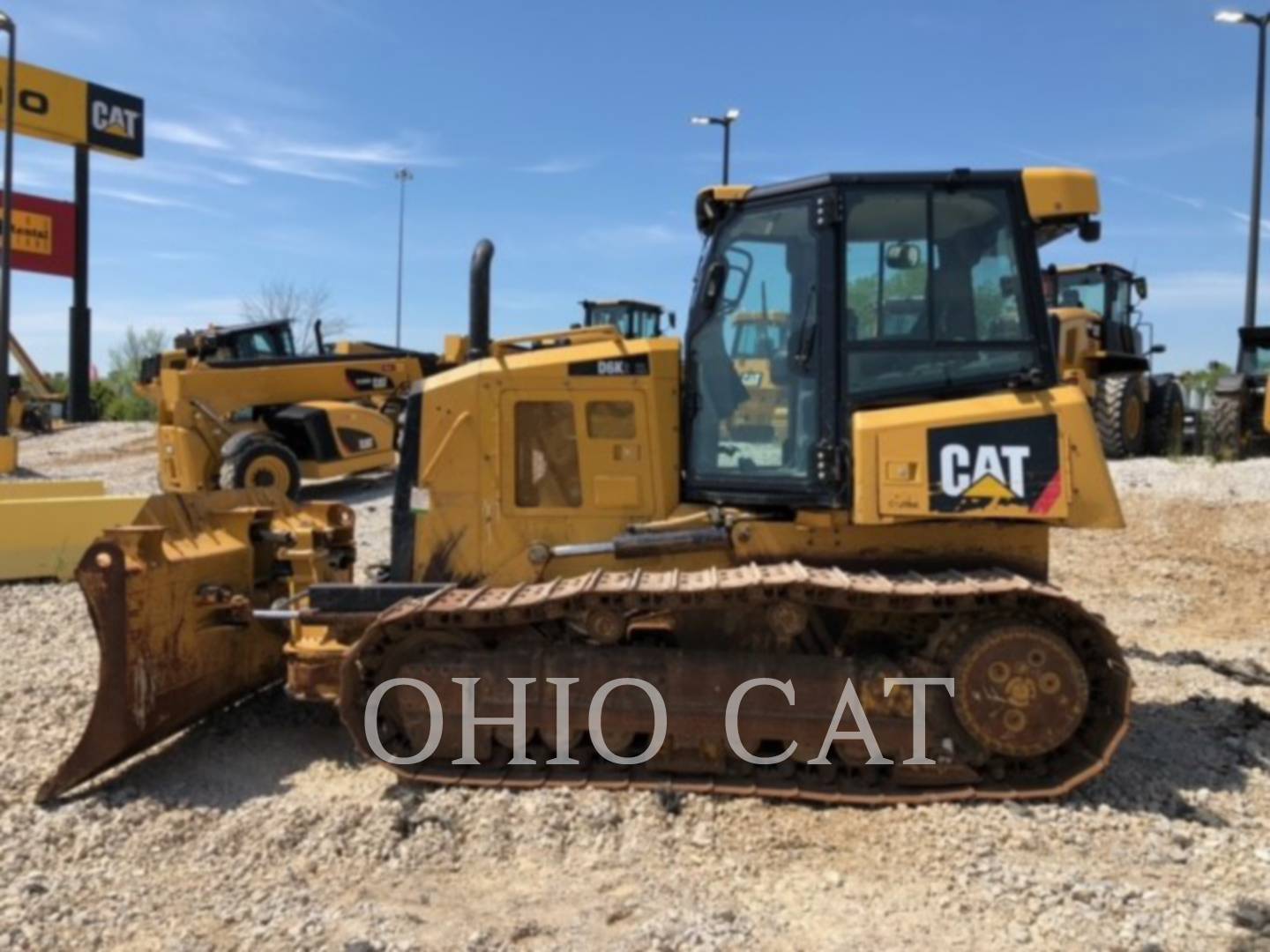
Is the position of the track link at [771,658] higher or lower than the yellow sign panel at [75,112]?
lower

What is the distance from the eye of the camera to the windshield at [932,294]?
4.87m

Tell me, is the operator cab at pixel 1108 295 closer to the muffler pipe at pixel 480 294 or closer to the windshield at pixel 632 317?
the windshield at pixel 632 317

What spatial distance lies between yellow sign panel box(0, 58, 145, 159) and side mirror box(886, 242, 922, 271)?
3285 cm

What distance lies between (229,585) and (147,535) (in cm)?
66

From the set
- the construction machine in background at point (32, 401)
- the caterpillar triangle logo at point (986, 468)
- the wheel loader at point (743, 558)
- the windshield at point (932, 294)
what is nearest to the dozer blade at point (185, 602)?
the wheel loader at point (743, 558)

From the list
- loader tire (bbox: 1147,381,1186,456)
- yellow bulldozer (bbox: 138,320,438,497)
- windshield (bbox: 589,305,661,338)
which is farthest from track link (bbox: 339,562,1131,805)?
loader tire (bbox: 1147,381,1186,456)

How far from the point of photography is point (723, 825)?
4.25 m

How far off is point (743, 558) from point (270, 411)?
37.5 feet

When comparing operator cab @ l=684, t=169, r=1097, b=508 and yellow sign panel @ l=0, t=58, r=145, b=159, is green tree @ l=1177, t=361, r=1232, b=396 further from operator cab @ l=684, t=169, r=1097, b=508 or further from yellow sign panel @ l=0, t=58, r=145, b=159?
yellow sign panel @ l=0, t=58, r=145, b=159

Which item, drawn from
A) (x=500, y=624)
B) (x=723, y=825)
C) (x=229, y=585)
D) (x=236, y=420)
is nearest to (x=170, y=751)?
(x=229, y=585)

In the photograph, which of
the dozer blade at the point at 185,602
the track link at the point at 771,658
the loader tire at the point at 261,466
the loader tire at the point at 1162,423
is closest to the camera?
the track link at the point at 771,658

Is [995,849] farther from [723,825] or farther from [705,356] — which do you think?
[705,356]

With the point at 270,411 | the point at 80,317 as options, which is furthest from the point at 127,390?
the point at 270,411

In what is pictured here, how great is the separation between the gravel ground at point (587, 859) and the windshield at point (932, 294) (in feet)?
6.21
